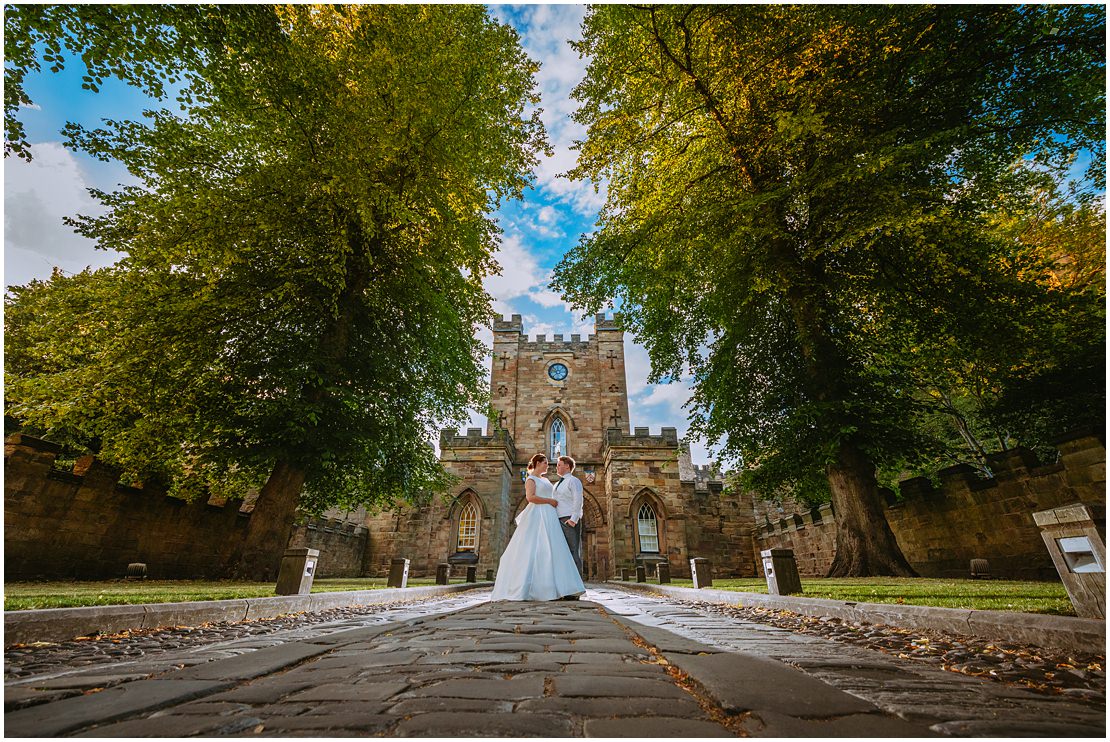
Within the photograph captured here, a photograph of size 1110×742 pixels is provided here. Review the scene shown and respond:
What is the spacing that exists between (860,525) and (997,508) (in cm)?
252

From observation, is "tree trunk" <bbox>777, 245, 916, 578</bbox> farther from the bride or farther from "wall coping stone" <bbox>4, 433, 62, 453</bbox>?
"wall coping stone" <bbox>4, 433, 62, 453</bbox>

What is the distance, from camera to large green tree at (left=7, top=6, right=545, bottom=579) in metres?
8.38

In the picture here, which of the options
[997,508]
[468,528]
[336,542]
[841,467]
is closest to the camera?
[997,508]

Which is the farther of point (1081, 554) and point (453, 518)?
point (453, 518)

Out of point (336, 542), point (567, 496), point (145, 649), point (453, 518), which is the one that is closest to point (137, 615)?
point (145, 649)

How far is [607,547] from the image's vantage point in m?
21.7

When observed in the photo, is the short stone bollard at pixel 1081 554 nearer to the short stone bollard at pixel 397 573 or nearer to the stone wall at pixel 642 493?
the short stone bollard at pixel 397 573

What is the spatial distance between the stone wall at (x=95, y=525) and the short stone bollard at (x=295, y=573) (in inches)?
238

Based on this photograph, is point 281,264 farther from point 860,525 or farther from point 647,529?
point 647,529

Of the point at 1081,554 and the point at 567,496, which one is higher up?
the point at 567,496

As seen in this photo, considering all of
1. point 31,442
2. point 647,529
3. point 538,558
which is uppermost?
point 31,442

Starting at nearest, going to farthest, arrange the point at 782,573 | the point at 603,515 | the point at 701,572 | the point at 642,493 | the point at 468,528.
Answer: the point at 782,573 < the point at 701,572 < the point at 642,493 < the point at 468,528 < the point at 603,515

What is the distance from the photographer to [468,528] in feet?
69.2

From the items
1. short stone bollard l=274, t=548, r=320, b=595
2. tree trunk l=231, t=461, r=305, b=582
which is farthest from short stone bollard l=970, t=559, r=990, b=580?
tree trunk l=231, t=461, r=305, b=582
